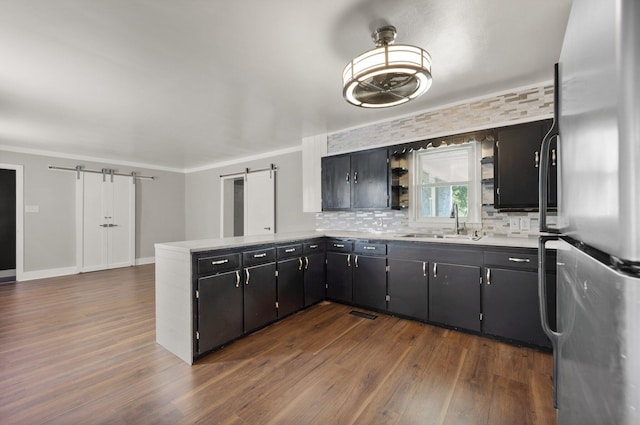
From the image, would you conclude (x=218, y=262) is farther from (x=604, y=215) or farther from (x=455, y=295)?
(x=604, y=215)

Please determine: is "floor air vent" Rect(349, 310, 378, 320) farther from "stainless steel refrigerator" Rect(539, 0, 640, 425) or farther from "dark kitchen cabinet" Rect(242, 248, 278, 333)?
"stainless steel refrigerator" Rect(539, 0, 640, 425)

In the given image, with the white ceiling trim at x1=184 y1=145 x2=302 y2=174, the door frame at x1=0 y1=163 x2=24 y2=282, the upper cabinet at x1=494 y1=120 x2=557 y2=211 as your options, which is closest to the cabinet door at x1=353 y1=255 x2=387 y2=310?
the upper cabinet at x1=494 y1=120 x2=557 y2=211

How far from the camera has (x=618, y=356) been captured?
440 mm

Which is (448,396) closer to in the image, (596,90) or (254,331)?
(254,331)

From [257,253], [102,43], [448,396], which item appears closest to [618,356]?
[448,396]

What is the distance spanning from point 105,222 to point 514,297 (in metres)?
7.49

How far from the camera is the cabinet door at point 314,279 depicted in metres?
3.49

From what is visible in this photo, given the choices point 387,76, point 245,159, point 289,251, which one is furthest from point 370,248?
point 245,159

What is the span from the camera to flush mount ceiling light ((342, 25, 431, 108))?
1.75 m

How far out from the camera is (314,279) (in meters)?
3.61

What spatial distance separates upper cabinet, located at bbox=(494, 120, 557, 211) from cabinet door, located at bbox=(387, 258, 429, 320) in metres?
1.05

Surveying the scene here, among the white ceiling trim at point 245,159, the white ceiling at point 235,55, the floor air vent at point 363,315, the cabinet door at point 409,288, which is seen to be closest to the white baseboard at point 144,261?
the white ceiling trim at point 245,159

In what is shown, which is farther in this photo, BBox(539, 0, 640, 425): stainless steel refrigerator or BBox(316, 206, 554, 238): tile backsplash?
BBox(316, 206, 554, 238): tile backsplash

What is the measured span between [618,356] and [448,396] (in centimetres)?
177
